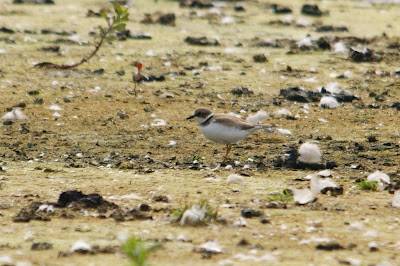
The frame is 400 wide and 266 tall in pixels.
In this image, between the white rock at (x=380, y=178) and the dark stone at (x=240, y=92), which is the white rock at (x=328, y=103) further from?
the white rock at (x=380, y=178)

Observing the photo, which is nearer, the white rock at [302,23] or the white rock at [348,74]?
the white rock at [348,74]

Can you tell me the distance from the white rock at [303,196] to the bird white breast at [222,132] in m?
1.21

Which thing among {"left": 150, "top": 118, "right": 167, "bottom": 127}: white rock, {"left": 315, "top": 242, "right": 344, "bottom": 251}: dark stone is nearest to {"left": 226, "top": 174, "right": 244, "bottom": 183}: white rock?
{"left": 315, "top": 242, "right": 344, "bottom": 251}: dark stone

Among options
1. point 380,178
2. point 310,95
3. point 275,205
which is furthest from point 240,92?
point 275,205

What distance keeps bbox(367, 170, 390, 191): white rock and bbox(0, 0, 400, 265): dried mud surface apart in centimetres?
14

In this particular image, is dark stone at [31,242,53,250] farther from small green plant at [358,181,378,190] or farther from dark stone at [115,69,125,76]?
dark stone at [115,69,125,76]

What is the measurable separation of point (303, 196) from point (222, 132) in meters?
1.38

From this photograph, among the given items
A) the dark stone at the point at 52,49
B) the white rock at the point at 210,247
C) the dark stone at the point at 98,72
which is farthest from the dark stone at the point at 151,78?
the white rock at the point at 210,247

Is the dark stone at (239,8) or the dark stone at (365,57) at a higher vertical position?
the dark stone at (239,8)

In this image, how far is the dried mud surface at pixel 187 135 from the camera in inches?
170

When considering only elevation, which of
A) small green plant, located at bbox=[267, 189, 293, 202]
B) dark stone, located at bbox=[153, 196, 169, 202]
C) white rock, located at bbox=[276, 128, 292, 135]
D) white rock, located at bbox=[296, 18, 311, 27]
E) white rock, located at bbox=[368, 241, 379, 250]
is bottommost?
white rock, located at bbox=[368, 241, 379, 250]

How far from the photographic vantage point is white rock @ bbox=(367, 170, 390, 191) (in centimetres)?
551

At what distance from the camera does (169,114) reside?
8289 millimetres

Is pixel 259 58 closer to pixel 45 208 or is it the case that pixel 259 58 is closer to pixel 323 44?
pixel 323 44
